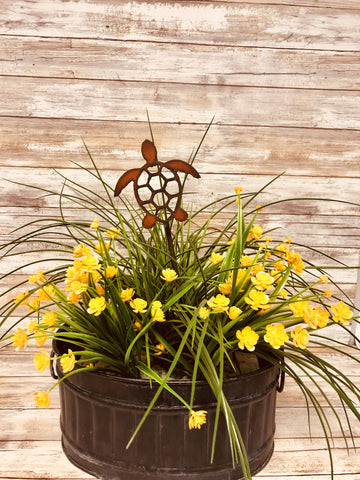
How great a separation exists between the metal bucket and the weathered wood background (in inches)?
19.8

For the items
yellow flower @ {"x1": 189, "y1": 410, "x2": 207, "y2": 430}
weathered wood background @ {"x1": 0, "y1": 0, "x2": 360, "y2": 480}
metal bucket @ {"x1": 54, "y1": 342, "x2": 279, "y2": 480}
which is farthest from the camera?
weathered wood background @ {"x1": 0, "y1": 0, "x2": 360, "y2": 480}

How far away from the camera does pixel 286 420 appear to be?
121 cm

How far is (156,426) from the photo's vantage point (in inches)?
34.7

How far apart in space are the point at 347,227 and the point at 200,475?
3.17 feet

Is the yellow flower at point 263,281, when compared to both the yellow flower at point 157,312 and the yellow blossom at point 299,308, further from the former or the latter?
the yellow flower at point 157,312

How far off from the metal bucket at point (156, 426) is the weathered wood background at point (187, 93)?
19.8 inches

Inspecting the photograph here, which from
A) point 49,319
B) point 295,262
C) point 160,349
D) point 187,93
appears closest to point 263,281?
point 295,262

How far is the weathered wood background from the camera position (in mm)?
1402

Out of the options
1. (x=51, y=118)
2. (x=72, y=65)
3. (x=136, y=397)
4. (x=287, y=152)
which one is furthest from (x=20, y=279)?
(x=287, y=152)

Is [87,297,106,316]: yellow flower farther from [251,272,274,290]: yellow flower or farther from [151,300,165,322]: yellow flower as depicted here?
[251,272,274,290]: yellow flower

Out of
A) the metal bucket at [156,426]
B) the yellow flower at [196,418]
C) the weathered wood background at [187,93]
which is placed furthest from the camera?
the weathered wood background at [187,93]

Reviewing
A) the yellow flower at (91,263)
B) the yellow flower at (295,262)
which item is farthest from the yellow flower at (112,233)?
the yellow flower at (295,262)

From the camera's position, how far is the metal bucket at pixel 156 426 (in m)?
0.87

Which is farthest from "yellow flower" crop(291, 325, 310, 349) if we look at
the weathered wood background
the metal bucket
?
the weathered wood background
